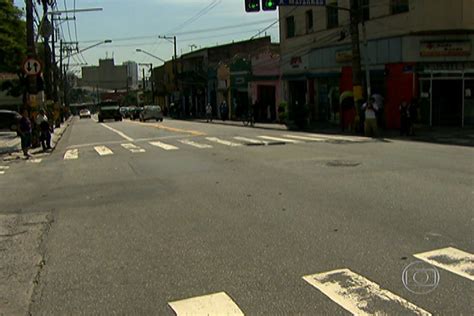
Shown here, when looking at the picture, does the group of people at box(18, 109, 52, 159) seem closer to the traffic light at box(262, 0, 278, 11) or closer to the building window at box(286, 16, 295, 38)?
the traffic light at box(262, 0, 278, 11)

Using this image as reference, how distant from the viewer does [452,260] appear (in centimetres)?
597

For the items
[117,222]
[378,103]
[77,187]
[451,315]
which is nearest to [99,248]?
[117,222]

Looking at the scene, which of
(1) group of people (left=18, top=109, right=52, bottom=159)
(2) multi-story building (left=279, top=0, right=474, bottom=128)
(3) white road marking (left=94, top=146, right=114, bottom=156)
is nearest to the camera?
(3) white road marking (left=94, top=146, right=114, bottom=156)

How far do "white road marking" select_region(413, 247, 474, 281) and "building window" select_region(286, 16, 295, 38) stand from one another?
34455 millimetres

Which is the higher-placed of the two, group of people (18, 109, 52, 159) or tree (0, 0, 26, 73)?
tree (0, 0, 26, 73)

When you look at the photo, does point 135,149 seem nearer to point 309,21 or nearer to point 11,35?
point 11,35

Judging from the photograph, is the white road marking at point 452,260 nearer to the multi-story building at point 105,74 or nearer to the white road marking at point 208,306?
the white road marking at point 208,306

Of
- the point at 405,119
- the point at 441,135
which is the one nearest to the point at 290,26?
the point at 405,119

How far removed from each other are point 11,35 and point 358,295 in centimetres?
3192

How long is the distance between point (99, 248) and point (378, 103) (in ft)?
75.4

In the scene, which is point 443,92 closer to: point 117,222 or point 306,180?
point 306,180

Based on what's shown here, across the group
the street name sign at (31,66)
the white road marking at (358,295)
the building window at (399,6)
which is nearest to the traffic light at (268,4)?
the building window at (399,6)

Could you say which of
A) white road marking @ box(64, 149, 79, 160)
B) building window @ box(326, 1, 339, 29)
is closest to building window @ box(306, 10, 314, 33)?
building window @ box(326, 1, 339, 29)

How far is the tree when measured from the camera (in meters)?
30.9
